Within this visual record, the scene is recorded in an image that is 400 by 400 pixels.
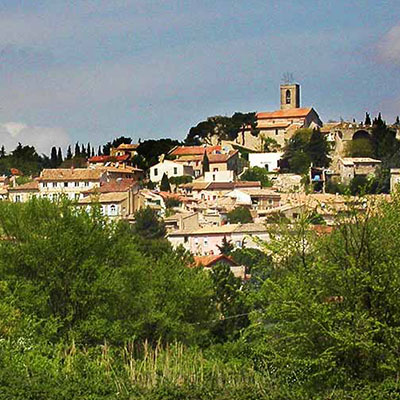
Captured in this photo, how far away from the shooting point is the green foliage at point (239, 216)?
236ft

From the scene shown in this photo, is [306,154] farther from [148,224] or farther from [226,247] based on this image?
[226,247]

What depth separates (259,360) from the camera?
16578 mm

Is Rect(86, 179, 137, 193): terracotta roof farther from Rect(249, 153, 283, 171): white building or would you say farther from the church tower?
the church tower

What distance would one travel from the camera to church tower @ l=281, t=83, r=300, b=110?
4771 inches

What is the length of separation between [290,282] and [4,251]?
33.2ft

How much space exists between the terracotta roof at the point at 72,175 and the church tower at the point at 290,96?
42901 millimetres

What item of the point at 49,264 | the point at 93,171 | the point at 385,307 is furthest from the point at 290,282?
the point at 93,171

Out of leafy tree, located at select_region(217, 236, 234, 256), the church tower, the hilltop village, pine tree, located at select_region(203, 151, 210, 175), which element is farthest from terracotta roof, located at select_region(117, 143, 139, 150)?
leafy tree, located at select_region(217, 236, 234, 256)

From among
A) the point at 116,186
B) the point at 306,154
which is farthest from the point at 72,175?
the point at 306,154

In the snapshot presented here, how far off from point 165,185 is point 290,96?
39.8m

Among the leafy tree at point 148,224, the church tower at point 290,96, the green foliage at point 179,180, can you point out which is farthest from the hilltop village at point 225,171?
the church tower at point 290,96

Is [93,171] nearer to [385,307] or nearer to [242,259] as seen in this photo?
[242,259]

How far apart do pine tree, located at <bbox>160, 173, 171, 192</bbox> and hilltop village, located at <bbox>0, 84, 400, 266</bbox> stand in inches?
6.3

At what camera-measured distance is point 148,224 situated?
64500mm
